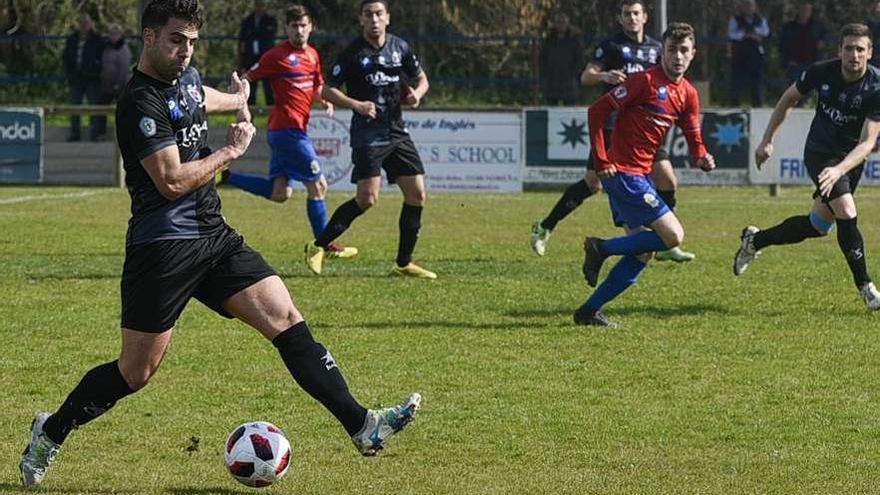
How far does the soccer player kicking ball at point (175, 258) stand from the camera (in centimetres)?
622

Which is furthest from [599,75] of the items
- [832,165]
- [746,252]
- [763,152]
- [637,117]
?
[637,117]

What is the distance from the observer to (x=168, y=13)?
20.2 ft

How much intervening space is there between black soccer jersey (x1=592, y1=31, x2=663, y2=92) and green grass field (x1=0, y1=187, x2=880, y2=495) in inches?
63.8

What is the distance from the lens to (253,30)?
25.4m

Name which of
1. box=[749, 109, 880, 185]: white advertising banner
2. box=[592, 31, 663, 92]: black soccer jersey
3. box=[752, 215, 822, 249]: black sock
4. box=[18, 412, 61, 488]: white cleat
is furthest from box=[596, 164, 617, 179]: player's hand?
box=[749, 109, 880, 185]: white advertising banner

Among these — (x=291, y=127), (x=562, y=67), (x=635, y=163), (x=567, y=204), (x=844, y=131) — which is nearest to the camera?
(x=635, y=163)

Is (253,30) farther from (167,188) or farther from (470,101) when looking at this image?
(167,188)

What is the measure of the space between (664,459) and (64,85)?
923 inches

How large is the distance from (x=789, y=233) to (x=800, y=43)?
15.1 metres

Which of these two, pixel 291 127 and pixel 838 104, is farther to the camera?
pixel 291 127

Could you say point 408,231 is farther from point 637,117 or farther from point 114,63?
point 114,63

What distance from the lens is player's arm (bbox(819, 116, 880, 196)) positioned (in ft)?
34.0

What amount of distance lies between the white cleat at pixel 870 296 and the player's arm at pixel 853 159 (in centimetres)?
72

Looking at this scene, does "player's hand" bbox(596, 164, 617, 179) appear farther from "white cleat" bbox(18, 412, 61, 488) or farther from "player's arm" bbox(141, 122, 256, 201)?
"white cleat" bbox(18, 412, 61, 488)
